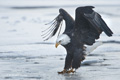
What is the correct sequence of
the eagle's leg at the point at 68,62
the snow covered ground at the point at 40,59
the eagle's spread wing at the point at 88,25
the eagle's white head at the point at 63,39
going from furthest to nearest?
the eagle's leg at the point at 68,62, the eagle's spread wing at the point at 88,25, the eagle's white head at the point at 63,39, the snow covered ground at the point at 40,59

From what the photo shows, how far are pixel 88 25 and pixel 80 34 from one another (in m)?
0.20

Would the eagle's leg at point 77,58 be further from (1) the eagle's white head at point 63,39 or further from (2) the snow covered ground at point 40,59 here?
(1) the eagle's white head at point 63,39

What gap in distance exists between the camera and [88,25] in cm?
703

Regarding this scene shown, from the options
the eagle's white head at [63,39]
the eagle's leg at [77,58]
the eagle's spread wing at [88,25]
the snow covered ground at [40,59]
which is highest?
the eagle's spread wing at [88,25]

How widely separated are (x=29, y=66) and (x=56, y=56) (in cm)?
115

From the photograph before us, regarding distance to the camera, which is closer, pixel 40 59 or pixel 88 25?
pixel 88 25

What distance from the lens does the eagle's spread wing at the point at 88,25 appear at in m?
6.78

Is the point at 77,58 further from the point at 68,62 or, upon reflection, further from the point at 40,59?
the point at 40,59

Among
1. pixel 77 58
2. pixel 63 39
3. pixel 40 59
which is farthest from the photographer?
pixel 40 59

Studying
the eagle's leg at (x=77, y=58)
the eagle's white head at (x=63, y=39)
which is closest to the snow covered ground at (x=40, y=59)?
the eagle's leg at (x=77, y=58)

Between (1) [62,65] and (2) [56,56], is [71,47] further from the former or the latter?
(2) [56,56]

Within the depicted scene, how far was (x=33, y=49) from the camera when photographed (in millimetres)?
8891

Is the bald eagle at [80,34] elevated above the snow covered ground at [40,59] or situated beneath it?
elevated above

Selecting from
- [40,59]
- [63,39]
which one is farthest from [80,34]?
[40,59]
